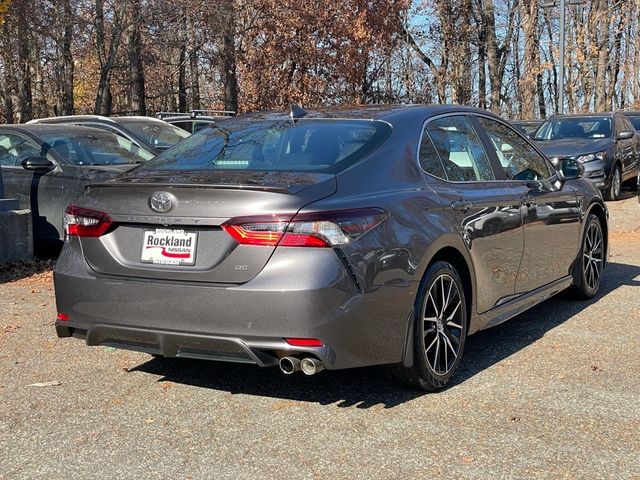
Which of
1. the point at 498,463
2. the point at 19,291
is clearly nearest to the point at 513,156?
the point at 498,463

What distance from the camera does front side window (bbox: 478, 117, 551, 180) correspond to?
5645 mm

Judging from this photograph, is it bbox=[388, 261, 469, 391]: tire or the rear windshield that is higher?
the rear windshield

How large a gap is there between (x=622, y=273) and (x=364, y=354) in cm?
507

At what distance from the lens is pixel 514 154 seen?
19.4ft

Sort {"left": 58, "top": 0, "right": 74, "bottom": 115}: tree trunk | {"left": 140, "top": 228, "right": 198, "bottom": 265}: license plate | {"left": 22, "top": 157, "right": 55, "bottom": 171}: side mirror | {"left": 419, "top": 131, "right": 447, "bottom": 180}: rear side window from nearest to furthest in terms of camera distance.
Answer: {"left": 140, "top": 228, "right": 198, "bottom": 265}: license plate, {"left": 419, "top": 131, "right": 447, "bottom": 180}: rear side window, {"left": 22, "top": 157, "right": 55, "bottom": 171}: side mirror, {"left": 58, "top": 0, "right": 74, "bottom": 115}: tree trunk

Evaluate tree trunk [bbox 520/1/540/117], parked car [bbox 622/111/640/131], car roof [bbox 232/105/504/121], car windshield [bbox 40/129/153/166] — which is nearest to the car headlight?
parked car [bbox 622/111/640/131]

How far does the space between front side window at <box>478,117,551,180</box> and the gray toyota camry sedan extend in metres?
0.40

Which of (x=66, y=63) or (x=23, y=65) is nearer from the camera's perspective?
(x=23, y=65)

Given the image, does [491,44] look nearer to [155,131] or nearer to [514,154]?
[155,131]

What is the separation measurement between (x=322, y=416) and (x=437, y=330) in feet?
2.83

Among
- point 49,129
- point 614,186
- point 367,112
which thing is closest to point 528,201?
point 367,112

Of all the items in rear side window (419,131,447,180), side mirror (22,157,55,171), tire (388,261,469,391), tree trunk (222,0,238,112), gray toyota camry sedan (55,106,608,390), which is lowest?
tire (388,261,469,391)

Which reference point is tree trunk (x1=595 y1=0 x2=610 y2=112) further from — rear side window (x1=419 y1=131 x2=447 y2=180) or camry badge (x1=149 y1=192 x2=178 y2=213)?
camry badge (x1=149 y1=192 x2=178 y2=213)

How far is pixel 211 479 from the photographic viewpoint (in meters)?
3.43
